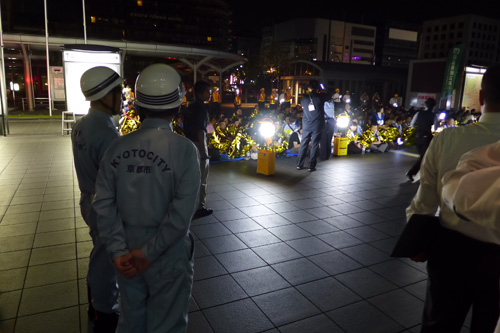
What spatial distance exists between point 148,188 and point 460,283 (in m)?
1.81

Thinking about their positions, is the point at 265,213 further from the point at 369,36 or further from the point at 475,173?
the point at 369,36

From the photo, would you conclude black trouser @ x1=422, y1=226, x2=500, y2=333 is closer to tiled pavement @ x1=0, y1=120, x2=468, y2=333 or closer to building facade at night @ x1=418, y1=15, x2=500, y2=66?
tiled pavement @ x1=0, y1=120, x2=468, y2=333

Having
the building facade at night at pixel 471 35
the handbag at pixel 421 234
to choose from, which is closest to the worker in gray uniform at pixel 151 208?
the handbag at pixel 421 234

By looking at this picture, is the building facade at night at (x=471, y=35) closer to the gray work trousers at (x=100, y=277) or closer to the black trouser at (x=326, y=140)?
the black trouser at (x=326, y=140)

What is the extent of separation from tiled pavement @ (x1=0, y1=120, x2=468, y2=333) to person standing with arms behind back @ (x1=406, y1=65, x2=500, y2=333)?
42.9 inches

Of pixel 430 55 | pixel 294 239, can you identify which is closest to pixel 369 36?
pixel 430 55

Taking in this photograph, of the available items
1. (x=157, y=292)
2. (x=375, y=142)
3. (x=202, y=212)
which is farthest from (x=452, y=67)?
(x=157, y=292)

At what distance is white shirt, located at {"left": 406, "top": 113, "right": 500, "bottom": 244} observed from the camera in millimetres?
2031

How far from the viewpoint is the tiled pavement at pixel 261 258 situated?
3.11m

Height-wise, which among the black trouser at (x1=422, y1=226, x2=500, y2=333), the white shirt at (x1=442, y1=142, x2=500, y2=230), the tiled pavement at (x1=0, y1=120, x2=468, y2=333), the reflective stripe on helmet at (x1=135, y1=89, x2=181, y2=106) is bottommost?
the tiled pavement at (x1=0, y1=120, x2=468, y2=333)

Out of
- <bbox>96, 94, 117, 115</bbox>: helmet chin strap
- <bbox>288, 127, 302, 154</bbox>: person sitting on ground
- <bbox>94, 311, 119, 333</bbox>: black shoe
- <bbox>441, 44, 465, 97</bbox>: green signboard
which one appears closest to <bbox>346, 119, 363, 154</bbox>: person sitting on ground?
<bbox>288, 127, 302, 154</bbox>: person sitting on ground

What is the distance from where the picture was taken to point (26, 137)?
1285 centimetres

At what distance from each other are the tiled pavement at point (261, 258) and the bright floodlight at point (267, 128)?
222cm

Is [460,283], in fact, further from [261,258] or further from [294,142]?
[294,142]
